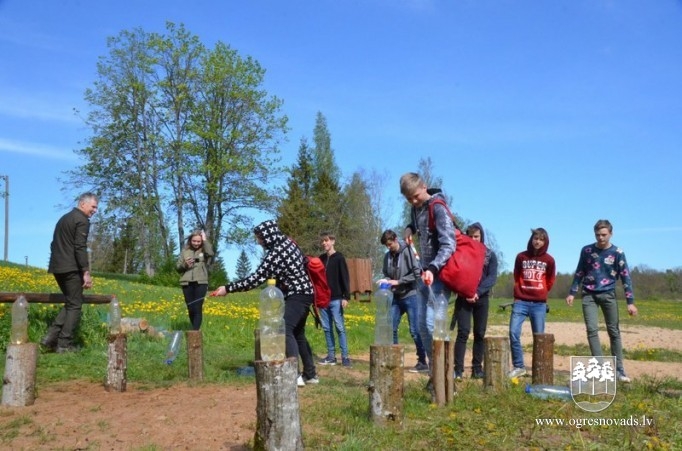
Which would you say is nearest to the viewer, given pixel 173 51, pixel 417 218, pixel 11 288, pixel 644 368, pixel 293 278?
pixel 417 218

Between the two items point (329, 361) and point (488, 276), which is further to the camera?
point (329, 361)

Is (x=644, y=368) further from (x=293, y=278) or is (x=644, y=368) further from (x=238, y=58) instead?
(x=238, y=58)

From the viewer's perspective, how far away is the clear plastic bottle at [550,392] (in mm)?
6457

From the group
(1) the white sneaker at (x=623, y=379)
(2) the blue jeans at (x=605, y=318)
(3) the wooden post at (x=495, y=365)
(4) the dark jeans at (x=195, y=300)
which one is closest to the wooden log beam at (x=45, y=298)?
(4) the dark jeans at (x=195, y=300)

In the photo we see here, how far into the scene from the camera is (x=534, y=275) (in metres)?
8.34

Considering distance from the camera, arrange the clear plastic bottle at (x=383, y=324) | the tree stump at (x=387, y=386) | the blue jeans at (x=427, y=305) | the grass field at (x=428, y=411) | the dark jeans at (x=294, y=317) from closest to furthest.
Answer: the grass field at (x=428, y=411) → the tree stump at (x=387, y=386) → the clear plastic bottle at (x=383, y=324) → the blue jeans at (x=427, y=305) → the dark jeans at (x=294, y=317)

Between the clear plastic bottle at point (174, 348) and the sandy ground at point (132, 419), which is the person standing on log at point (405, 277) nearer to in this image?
the sandy ground at point (132, 419)

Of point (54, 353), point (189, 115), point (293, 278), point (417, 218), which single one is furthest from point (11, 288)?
point (189, 115)

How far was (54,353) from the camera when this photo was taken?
9211 millimetres

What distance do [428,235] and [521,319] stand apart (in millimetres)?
2787

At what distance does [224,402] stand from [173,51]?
36794 mm

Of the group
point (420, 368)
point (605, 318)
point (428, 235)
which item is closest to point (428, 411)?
point (428, 235)

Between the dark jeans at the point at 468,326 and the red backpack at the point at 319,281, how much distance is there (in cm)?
199

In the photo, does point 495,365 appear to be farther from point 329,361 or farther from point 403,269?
point 329,361
